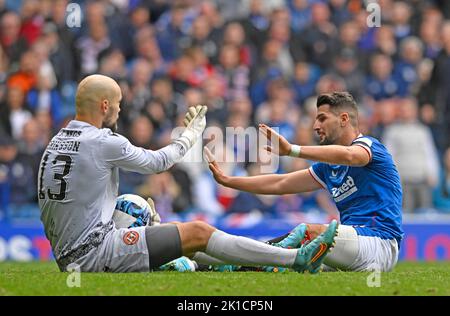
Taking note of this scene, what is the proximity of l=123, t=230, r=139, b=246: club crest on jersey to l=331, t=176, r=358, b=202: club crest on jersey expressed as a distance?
2201mm

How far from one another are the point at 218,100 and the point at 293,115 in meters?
1.43

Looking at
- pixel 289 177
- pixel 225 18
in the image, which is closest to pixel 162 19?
pixel 225 18

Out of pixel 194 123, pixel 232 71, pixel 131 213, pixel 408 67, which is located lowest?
pixel 131 213

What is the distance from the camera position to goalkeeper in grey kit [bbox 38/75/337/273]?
895cm

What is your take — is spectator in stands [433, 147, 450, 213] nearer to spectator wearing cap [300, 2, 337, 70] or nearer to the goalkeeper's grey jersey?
spectator wearing cap [300, 2, 337, 70]

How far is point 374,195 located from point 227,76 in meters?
10.1

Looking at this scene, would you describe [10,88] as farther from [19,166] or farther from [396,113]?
[396,113]

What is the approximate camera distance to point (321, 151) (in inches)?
359

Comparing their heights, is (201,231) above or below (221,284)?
above

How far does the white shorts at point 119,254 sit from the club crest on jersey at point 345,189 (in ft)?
6.91

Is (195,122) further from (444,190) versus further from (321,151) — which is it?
(444,190)

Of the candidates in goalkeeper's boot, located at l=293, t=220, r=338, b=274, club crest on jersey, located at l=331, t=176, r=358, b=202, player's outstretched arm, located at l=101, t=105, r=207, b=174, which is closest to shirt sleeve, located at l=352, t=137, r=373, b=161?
club crest on jersey, located at l=331, t=176, r=358, b=202

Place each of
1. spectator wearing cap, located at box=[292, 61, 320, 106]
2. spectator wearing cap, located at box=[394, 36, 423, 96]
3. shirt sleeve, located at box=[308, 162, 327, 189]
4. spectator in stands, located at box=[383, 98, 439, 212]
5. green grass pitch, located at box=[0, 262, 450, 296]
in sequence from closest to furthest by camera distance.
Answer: green grass pitch, located at box=[0, 262, 450, 296] → shirt sleeve, located at box=[308, 162, 327, 189] → spectator in stands, located at box=[383, 98, 439, 212] → spectator wearing cap, located at box=[292, 61, 320, 106] → spectator wearing cap, located at box=[394, 36, 423, 96]

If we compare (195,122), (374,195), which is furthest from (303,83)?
(195,122)
